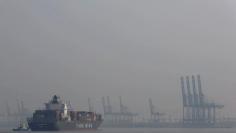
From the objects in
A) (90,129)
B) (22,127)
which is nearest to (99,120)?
(90,129)

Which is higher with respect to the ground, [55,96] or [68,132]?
[55,96]

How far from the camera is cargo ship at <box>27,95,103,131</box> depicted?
136m

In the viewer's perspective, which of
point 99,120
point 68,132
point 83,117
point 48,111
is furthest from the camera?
point 99,120

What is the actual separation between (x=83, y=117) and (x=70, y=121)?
24.3 ft

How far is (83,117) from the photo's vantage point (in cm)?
14988

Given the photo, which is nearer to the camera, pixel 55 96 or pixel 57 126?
pixel 57 126

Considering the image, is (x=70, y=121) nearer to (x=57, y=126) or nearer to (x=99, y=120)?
(x=57, y=126)

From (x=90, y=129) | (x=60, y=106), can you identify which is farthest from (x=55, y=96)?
(x=90, y=129)

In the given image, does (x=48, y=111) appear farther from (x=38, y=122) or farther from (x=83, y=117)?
(x=83, y=117)

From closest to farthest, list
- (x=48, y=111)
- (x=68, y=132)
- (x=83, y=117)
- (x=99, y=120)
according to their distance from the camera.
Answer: (x=68, y=132)
(x=48, y=111)
(x=83, y=117)
(x=99, y=120)

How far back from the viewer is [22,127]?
504 feet

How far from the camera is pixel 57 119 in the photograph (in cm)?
13700

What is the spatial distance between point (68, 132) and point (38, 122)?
11132 millimetres

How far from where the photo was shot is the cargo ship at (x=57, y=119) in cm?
13600
